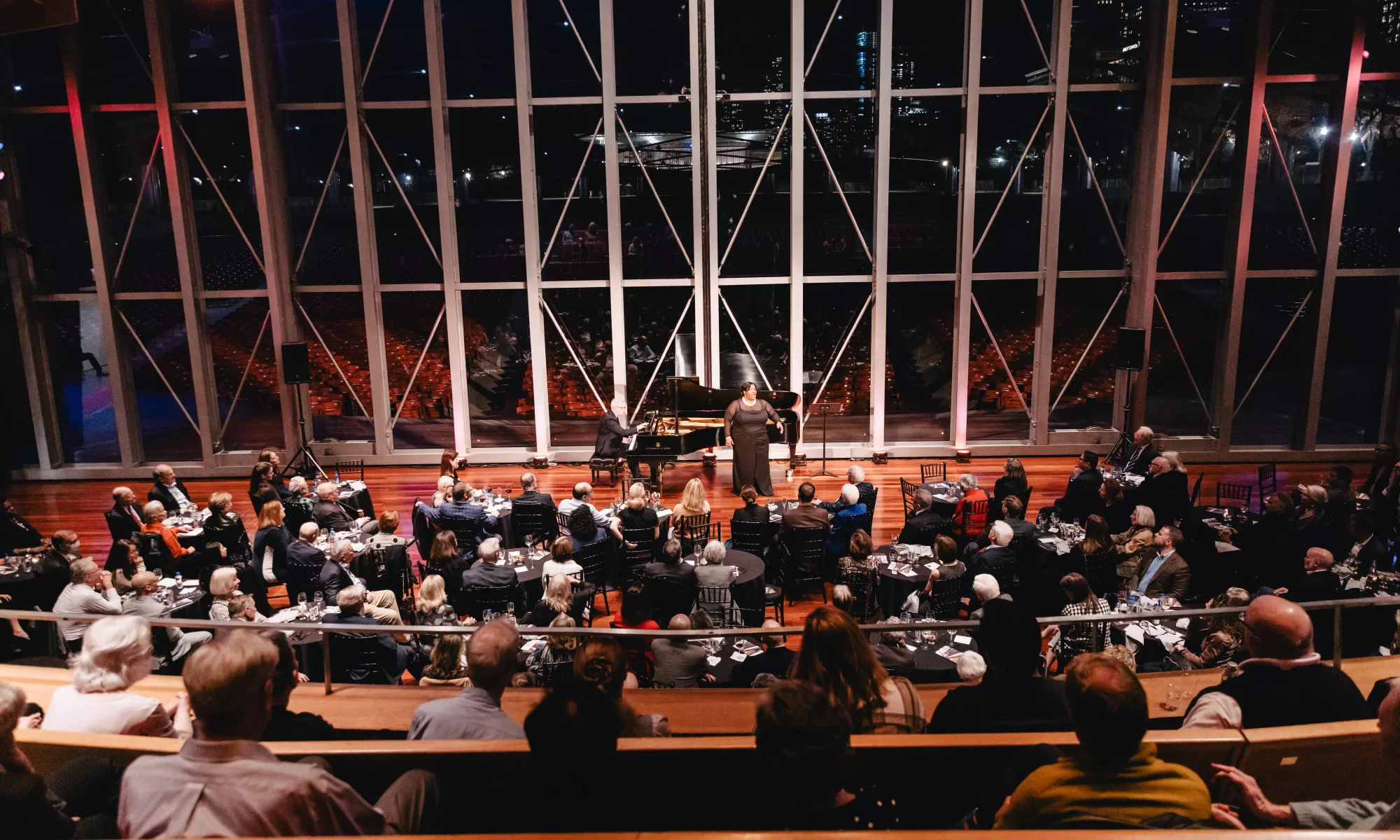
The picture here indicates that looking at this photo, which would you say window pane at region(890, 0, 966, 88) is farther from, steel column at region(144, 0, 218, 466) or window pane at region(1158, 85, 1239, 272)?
steel column at region(144, 0, 218, 466)

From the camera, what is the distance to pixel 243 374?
13.5 m

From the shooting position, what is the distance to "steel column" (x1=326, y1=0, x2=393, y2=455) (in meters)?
12.0

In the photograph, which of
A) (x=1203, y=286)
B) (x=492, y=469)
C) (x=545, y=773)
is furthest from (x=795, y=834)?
(x=1203, y=286)

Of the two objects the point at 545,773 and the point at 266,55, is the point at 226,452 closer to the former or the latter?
the point at 266,55

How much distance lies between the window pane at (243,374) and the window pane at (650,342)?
5.43m

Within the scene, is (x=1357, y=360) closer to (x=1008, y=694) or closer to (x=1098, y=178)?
(x=1098, y=178)

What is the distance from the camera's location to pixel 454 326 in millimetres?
12812

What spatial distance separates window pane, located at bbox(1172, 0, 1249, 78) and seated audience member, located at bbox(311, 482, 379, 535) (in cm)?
1134

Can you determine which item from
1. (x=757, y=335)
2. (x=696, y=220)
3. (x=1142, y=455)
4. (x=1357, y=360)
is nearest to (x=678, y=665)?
(x=1142, y=455)

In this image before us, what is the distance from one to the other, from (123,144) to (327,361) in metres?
4.53

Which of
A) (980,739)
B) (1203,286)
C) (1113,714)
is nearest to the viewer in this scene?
(1113,714)

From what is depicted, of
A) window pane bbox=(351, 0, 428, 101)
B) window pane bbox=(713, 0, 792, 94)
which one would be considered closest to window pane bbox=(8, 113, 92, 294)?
window pane bbox=(351, 0, 428, 101)

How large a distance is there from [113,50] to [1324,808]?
50.1ft

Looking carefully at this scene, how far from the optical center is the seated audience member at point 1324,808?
2340 millimetres
